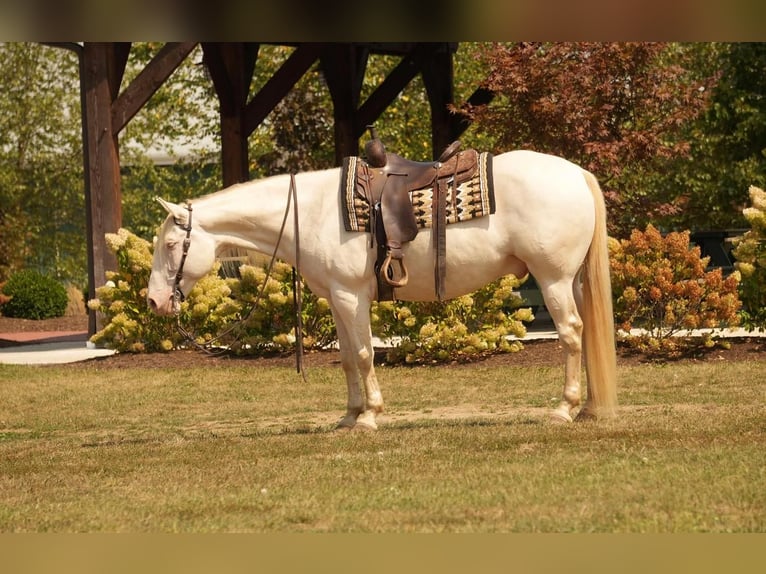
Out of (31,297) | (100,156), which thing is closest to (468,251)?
(100,156)

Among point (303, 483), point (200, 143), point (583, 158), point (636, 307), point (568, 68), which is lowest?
point (303, 483)

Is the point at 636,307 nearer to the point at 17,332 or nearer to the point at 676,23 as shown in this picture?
the point at 676,23

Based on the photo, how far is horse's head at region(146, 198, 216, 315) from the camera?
9156 mm

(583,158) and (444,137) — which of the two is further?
(444,137)

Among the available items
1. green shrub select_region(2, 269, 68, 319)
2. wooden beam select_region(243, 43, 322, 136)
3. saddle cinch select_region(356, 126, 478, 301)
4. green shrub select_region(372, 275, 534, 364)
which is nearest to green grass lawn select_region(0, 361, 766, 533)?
saddle cinch select_region(356, 126, 478, 301)

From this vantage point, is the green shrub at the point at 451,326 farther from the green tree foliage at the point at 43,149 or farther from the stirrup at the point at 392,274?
the green tree foliage at the point at 43,149

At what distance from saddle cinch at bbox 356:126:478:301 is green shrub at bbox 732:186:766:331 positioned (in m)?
6.46

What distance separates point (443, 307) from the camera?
14.9 metres

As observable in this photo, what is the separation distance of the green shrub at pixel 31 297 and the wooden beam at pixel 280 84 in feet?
31.4

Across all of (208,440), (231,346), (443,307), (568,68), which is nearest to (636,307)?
(443,307)

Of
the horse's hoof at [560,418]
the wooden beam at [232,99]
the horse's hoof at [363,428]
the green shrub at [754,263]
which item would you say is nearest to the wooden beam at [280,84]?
the wooden beam at [232,99]

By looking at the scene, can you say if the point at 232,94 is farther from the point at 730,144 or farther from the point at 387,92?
the point at 730,144

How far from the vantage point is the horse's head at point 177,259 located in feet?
30.0

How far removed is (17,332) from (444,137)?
31.2 feet
